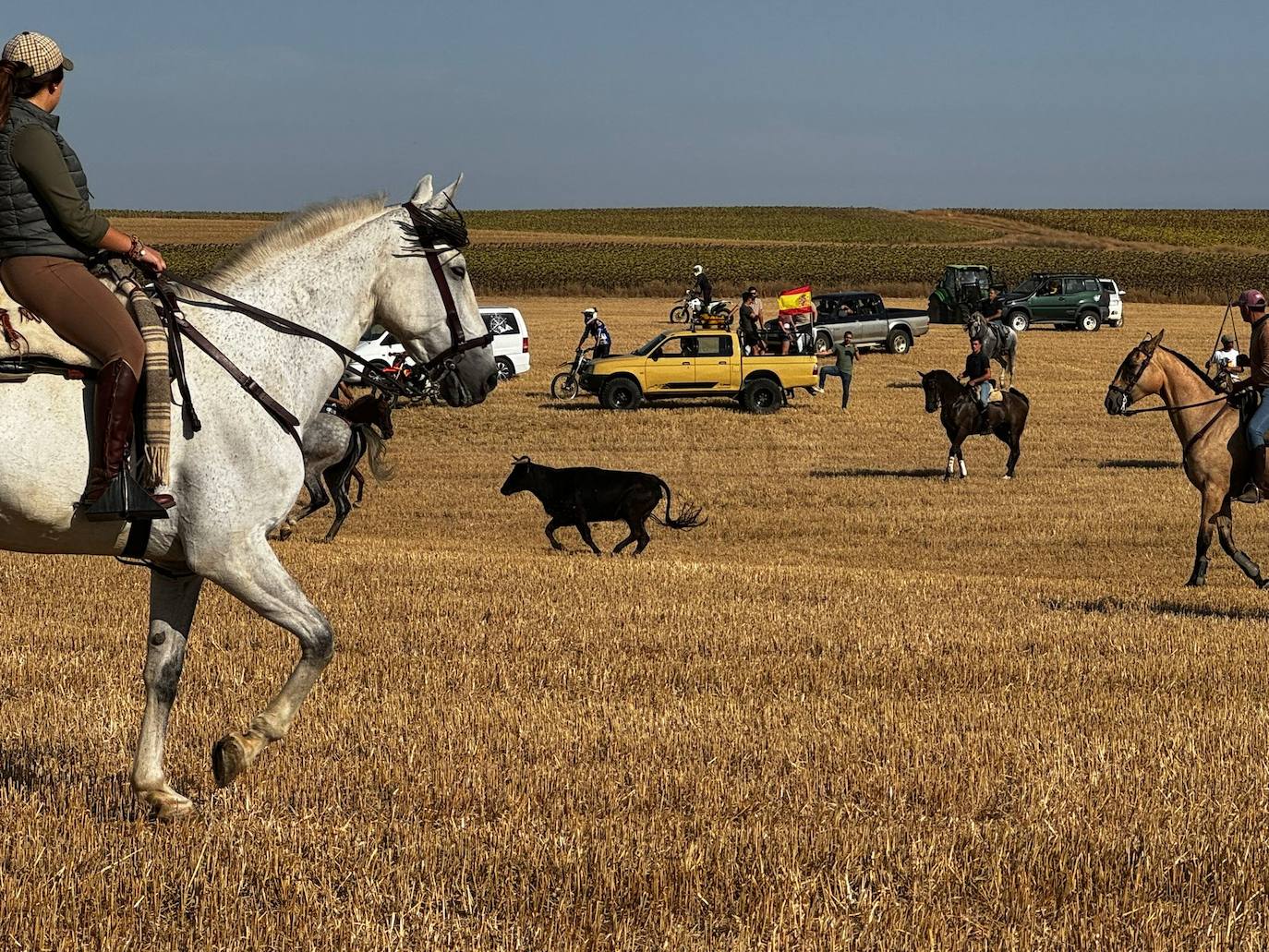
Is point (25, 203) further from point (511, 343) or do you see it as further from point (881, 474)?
point (511, 343)

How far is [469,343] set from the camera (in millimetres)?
6758

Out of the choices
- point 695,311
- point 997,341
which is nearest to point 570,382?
point 997,341

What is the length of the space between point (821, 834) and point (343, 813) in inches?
74.7

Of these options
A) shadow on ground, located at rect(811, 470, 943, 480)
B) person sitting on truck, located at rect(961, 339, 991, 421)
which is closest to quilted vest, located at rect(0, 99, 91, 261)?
shadow on ground, located at rect(811, 470, 943, 480)

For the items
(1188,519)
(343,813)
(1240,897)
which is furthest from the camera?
(1188,519)

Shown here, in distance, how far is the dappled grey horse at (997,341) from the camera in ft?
113

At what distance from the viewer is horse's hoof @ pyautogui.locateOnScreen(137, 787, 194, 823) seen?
624 centimetres

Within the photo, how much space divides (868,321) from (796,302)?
197 inches

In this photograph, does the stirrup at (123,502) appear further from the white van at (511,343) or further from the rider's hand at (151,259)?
the white van at (511,343)

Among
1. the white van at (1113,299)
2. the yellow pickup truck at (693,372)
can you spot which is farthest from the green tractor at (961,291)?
the yellow pickup truck at (693,372)

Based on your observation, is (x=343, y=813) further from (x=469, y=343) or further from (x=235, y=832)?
(x=469, y=343)

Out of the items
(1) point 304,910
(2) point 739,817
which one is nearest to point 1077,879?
(2) point 739,817

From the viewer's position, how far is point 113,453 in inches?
229

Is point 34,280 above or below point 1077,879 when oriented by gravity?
above
